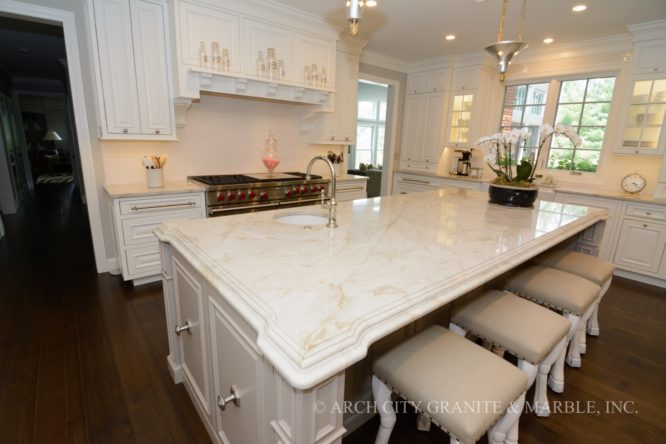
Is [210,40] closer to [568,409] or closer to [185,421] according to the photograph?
[185,421]

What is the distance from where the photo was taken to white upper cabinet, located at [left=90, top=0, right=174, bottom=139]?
2703 millimetres

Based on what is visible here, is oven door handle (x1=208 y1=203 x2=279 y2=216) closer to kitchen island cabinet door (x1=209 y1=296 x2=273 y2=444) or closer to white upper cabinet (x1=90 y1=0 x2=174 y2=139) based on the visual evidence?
white upper cabinet (x1=90 y1=0 x2=174 y2=139)

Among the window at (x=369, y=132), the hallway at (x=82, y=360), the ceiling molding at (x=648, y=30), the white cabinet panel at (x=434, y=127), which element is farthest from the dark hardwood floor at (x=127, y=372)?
the window at (x=369, y=132)

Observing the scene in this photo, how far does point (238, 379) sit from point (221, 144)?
314 centimetres

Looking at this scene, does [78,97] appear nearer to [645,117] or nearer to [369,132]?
[645,117]

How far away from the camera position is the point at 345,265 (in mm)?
1213

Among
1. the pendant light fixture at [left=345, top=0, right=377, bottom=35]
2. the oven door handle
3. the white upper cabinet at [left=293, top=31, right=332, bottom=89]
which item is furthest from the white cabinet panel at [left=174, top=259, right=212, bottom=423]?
the white upper cabinet at [left=293, top=31, right=332, bottom=89]

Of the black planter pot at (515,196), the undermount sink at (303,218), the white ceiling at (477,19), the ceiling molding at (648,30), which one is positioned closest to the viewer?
the undermount sink at (303,218)

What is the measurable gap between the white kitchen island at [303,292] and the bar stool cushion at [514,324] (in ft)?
0.91

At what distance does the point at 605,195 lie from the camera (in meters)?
3.66

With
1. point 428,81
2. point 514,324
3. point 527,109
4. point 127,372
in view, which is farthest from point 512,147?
point 428,81

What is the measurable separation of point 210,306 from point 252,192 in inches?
86.8

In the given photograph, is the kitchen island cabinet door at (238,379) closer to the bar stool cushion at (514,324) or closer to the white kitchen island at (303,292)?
the white kitchen island at (303,292)

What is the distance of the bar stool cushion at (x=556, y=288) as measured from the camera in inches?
69.4
